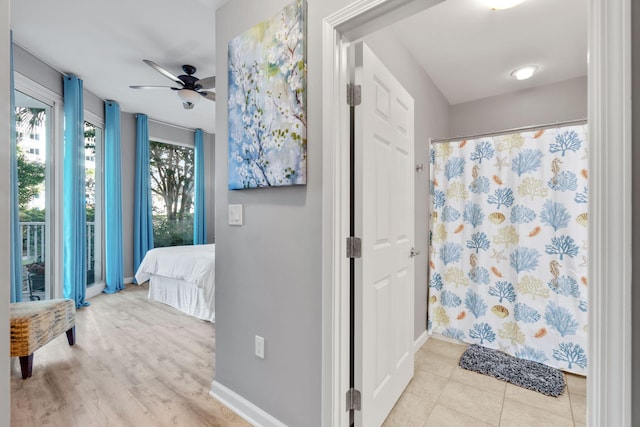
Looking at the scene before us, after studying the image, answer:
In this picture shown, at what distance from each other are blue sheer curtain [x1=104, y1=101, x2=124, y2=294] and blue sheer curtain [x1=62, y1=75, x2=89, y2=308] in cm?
66

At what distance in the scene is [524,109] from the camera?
10.3 ft

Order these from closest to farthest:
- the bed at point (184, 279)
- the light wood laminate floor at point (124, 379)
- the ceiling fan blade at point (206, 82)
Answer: the light wood laminate floor at point (124, 379) < the ceiling fan blade at point (206, 82) < the bed at point (184, 279)

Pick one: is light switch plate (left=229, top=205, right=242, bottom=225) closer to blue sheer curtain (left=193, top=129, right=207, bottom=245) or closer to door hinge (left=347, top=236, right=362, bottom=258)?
door hinge (left=347, top=236, right=362, bottom=258)

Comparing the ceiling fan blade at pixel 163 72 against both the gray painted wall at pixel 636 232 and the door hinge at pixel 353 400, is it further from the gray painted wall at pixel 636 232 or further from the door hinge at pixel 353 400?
the gray painted wall at pixel 636 232

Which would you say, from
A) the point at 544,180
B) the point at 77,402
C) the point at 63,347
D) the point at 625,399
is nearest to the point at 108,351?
the point at 63,347

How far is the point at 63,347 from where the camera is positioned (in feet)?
8.35

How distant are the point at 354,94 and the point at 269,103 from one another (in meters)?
0.45

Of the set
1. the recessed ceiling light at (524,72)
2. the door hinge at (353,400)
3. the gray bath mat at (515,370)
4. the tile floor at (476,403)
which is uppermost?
the recessed ceiling light at (524,72)

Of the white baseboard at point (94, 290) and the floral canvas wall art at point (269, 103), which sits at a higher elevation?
the floral canvas wall art at point (269, 103)

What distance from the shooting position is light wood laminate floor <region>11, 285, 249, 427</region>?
1696 millimetres

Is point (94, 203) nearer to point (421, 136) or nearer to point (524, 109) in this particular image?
point (421, 136)

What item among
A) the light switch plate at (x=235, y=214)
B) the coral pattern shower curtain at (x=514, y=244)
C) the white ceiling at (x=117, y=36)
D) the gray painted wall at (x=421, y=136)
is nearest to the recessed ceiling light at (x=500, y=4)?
the gray painted wall at (x=421, y=136)

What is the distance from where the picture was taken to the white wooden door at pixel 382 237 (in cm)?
142

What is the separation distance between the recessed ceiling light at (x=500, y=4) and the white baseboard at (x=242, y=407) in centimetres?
273
